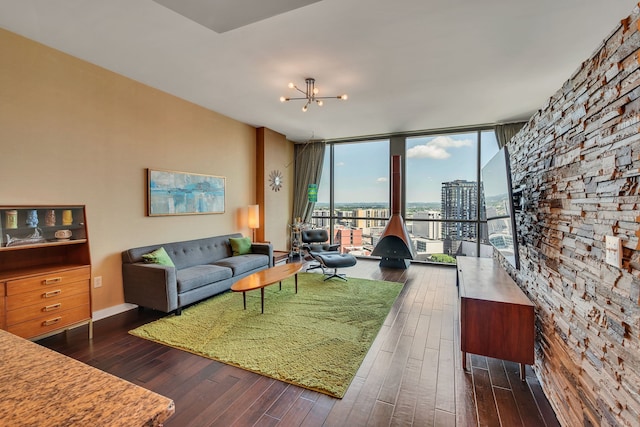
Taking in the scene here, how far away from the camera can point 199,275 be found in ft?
12.1

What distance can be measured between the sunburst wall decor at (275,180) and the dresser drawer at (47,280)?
376 centimetres

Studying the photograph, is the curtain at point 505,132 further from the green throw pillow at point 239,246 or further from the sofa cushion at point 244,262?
the green throw pillow at point 239,246

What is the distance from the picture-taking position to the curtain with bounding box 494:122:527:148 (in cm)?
525

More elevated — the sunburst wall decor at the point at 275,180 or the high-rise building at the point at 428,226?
A: the sunburst wall decor at the point at 275,180

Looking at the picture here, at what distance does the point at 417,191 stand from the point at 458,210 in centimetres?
91

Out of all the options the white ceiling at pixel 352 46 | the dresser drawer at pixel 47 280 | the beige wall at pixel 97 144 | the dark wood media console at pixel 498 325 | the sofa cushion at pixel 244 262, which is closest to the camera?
the dark wood media console at pixel 498 325

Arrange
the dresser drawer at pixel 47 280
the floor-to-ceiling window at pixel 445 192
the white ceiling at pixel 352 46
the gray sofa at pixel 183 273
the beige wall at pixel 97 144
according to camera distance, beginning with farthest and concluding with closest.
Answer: the floor-to-ceiling window at pixel 445 192 → the gray sofa at pixel 183 273 → the beige wall at pixel 97 144 → the dresser drawer at pixel 47 280 → the white ceiling at pixel 352 46

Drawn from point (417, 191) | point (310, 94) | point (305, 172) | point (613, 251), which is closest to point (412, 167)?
point (417, 191)

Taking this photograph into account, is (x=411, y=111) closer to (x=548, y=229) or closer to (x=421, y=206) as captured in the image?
(x=421, y=206)

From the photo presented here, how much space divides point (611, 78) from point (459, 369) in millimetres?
2185

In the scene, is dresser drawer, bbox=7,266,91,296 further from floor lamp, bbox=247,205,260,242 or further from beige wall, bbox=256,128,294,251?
beige wall, bbox=256,128,294,251

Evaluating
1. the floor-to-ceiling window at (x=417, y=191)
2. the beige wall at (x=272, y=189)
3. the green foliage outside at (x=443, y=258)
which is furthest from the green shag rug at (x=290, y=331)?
the floor-to-ceiling window at (x=417, y=191)

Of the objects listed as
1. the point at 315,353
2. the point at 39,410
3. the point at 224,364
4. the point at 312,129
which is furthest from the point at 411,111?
the point at 39,410

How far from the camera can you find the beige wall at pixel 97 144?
108 inches
